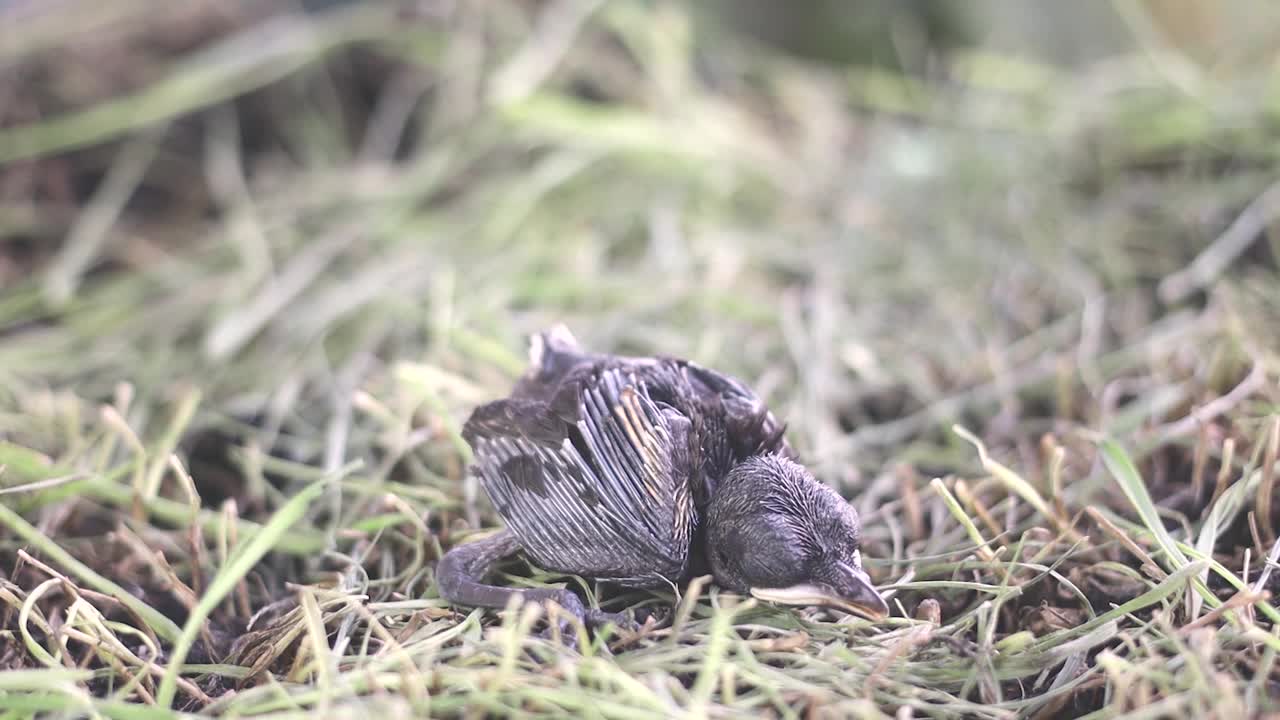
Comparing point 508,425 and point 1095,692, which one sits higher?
point 508,425

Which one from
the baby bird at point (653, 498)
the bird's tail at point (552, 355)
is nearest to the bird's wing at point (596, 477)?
the baby bird at point (653, 498)

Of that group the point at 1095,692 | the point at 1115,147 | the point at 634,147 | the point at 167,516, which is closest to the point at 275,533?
the point at 167,516

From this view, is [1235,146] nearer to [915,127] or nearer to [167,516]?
[915,127]

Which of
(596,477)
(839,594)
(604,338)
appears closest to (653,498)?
(596,477)

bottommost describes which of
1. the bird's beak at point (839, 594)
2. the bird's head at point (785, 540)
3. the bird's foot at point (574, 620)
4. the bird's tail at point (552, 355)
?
the bird's foot at point (574, 620)

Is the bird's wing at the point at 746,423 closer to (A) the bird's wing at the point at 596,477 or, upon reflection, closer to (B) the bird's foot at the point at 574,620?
(A) the bird's wing at the point at 596,477

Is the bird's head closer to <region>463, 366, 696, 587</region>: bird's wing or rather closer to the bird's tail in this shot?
<region>463, 366, 696, 587</region>: bird's wing
